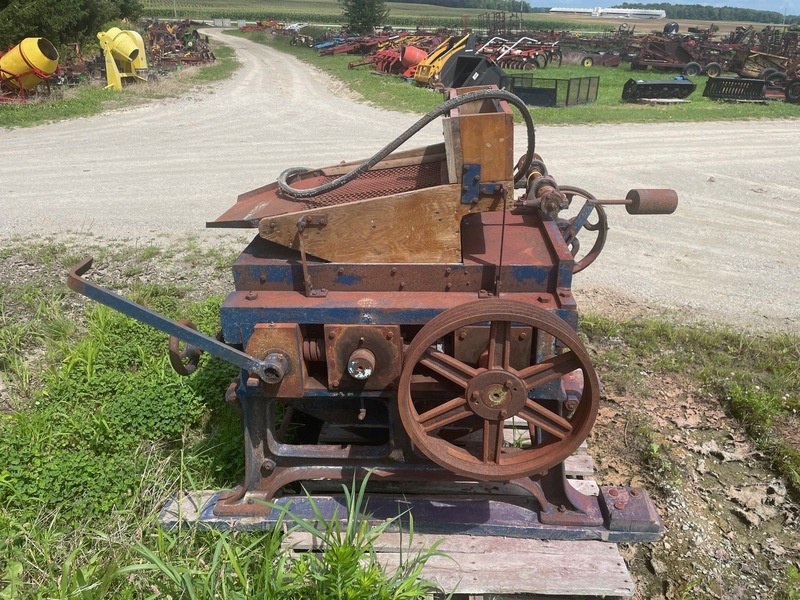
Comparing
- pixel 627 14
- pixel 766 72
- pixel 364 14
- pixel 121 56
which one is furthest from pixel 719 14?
pixel 121 56

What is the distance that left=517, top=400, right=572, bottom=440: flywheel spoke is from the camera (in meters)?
2.43

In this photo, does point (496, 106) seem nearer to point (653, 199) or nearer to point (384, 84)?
point (653, 199)

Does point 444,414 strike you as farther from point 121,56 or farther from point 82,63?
point 82,63

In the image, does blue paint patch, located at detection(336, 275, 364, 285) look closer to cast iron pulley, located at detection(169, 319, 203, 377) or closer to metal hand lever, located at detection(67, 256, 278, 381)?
metal hand lever, located at detection(67, 256, 278, 381)

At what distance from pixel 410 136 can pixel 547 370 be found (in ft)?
3.64

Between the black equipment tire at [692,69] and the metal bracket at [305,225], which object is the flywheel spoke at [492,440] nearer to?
the metal bracket at [305,225]

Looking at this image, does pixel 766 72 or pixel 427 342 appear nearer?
pixel 427 342

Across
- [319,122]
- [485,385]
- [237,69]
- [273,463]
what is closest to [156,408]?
[273,463]

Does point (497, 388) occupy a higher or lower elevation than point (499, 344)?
lower

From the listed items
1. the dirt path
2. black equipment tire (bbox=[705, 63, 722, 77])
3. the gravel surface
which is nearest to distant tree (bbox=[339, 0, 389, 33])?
black equipment tire (bbox=[705, 63, 722, 77])

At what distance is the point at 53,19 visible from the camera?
17031 mm

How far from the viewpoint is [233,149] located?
10781mm

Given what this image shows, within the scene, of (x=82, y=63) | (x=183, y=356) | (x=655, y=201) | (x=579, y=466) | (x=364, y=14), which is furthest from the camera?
(x=364, y=14)

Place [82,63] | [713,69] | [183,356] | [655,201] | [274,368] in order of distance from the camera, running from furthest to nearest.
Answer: [713,69]
[82,63]
[655,201]
[183,356]
[274,368]
